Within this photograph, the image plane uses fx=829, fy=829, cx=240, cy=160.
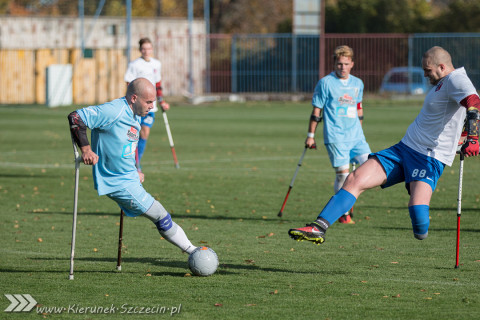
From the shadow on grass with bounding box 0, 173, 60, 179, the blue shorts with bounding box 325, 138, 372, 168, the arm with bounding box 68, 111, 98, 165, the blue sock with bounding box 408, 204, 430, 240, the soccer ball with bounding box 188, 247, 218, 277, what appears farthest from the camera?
the shadow on grass with bounding box 0, 173, 60, 179

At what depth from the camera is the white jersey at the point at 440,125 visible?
7.77m

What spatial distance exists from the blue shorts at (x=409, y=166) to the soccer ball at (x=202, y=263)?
1.80 meters

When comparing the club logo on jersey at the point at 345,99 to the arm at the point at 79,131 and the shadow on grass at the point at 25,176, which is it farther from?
the shadow on grass at the point at 25,176

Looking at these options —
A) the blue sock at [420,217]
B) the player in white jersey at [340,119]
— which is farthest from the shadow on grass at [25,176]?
the blue sock at [420,217]

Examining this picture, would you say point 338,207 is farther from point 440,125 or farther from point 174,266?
point 174,266

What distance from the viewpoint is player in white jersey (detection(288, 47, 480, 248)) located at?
7621mm

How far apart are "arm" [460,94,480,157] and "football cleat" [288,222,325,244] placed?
5.03 feet

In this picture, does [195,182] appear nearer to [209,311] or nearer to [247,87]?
[209,311]

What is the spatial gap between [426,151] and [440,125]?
0.92ft

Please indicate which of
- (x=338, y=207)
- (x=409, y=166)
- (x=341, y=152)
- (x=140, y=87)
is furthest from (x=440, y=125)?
(x=341, y=152)

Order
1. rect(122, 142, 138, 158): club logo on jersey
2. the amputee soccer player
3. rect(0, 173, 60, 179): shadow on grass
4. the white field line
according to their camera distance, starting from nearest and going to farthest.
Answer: the amputee soccer player < rect(122, 142, 138, 158): club logo on jersey < rect(0, 173, 60, 179): shadow on grass < the white field line

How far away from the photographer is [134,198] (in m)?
7.64

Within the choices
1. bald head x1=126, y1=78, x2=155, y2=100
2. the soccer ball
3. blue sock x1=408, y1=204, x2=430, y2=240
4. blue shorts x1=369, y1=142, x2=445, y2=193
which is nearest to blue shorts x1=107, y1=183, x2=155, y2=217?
the soccer ball

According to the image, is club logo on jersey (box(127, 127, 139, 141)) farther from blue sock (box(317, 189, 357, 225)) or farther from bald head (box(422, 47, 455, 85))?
bald head (box(422, 47, 455, 85))
